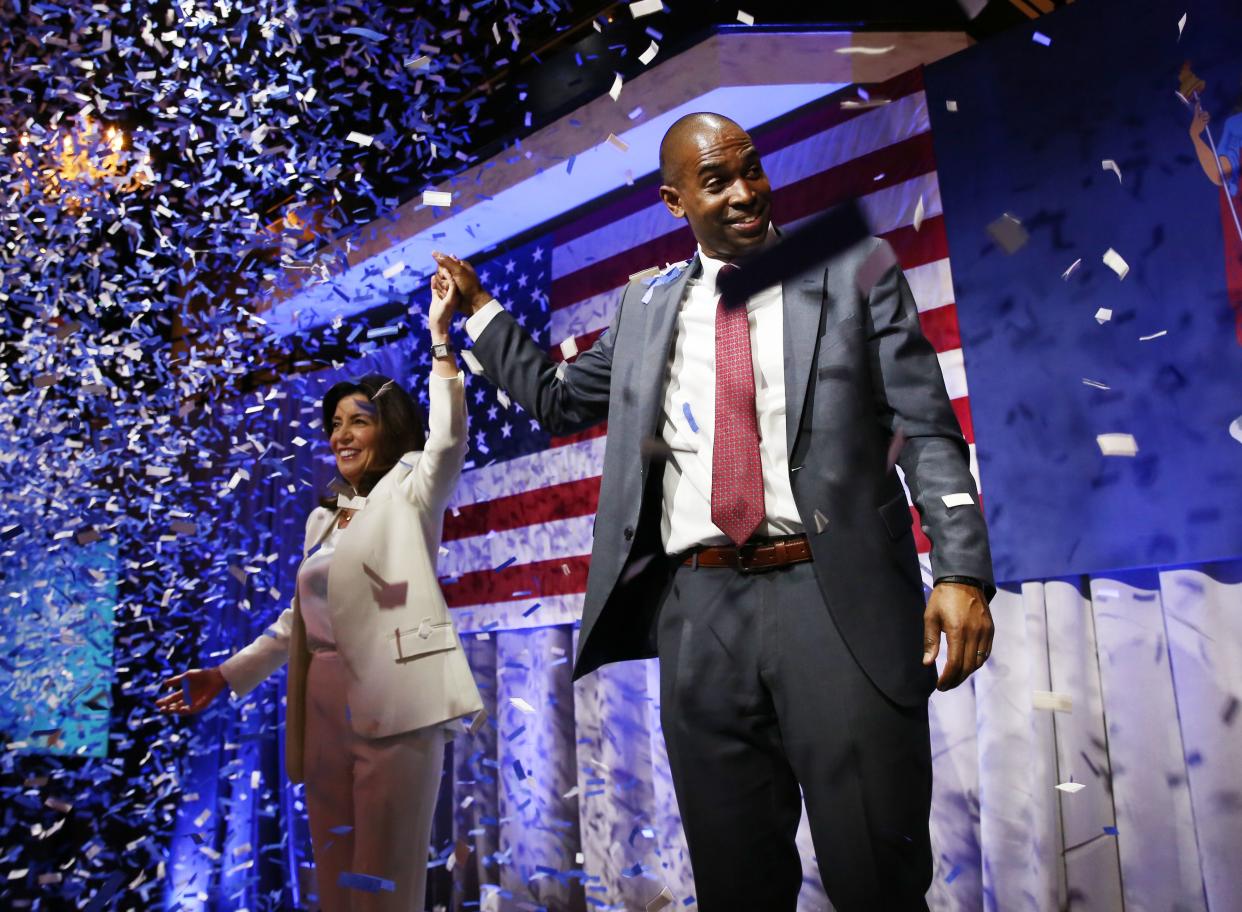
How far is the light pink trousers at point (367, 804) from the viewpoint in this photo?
2.00m

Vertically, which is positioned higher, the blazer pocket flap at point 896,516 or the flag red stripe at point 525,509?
the flag red stripe at point 525,509

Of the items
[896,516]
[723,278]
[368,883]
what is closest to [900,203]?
[723,278]

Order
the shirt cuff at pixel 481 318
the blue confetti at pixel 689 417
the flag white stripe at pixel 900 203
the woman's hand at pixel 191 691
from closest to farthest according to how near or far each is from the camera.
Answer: the blue confetti at pixel 689 417
the shirt cuff at pixel 481 318
the woman's hand at pixel 191 691
the flag white stripe at pixel 900 203

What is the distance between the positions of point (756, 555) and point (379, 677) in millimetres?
1172

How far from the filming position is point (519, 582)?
3695 mm

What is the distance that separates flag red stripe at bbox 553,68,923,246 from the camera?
291cm

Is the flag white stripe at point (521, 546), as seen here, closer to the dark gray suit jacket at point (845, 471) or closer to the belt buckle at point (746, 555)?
the dark gray suit jacket at point (845, 471)

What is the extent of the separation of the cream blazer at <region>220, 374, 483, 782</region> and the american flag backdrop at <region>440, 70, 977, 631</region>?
2.66 feet

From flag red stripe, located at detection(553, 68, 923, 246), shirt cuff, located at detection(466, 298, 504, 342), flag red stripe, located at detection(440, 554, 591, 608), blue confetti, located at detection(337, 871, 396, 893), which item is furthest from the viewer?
flag red stripe, located at detection(440, 554, 591, 608)

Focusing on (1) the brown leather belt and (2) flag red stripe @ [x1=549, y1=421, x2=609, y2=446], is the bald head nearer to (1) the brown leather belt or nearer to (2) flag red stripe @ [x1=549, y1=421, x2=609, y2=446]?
(1) the brown leather belt

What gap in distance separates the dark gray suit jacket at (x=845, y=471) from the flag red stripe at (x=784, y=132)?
6.01 feet

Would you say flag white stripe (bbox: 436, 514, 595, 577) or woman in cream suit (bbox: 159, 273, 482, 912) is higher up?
flag white stripe (bbox: 436, 514, 595, 577)

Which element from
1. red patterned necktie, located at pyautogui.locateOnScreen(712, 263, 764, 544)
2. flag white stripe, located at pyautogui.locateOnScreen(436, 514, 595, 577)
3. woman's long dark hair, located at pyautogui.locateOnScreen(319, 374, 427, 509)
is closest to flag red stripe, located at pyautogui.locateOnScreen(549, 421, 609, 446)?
flag white stripe, located at pyautogui.locateOnScreen(436, 514, 595, 577)

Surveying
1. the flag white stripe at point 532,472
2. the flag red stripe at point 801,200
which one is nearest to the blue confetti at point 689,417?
the flag red stripe at point 801,200
